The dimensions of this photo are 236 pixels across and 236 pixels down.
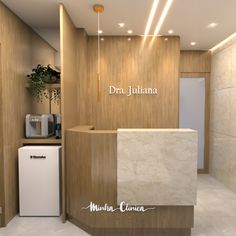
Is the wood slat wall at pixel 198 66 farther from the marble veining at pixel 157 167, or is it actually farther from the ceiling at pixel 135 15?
the marble veining at pixel 157 167

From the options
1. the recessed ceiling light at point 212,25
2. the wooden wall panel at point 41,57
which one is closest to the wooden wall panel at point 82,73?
the wooden wall panel at point 41,57

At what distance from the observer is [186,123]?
5.62m

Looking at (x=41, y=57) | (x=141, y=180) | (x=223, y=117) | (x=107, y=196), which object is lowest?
(x=107, y=196)

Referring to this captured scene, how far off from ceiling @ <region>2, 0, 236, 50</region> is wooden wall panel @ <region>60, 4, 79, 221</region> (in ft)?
0.68

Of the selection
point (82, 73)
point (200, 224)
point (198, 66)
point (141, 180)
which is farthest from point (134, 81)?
point (200, 224)

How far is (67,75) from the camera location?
3.34 meters

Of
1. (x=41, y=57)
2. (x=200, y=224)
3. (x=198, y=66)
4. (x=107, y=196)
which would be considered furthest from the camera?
(x=198, y=66)

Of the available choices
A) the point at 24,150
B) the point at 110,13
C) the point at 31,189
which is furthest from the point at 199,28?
the point at 31,189

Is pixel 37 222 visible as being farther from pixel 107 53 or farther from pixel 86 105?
pixel 107 53

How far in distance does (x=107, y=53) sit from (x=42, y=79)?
1.47 metres

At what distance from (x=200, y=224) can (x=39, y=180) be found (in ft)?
7.69

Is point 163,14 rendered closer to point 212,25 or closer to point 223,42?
point 212,25

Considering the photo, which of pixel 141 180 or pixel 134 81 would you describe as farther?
pixel 134 81

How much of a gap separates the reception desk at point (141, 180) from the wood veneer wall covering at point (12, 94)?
1.16m
